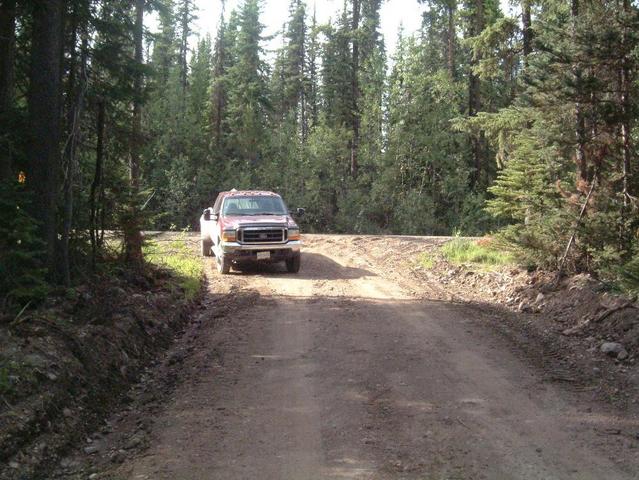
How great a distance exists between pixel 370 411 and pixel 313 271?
1025 centimetres

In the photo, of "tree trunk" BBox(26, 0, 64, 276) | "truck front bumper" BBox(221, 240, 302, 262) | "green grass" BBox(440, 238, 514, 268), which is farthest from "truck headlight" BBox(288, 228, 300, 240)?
"tree trunk" BBox(26, 0, 64, 276)

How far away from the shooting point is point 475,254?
15.8 metres

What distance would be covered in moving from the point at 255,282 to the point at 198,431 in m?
8.68

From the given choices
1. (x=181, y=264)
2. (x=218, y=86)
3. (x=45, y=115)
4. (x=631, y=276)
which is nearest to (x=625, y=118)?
(x=631, y=276)

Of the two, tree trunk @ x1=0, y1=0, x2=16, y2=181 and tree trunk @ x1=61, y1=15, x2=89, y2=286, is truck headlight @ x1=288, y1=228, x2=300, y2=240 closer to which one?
tree trunk @ x1=61, y1=15, x2=89, y2=286

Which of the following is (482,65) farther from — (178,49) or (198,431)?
(178,49)

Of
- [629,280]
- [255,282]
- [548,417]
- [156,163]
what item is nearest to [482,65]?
[255,282]

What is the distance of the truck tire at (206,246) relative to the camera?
18297mm

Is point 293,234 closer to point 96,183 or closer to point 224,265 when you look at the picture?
point 224,265

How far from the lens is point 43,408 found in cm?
494

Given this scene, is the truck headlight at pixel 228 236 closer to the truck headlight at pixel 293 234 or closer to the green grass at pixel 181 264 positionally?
the green grass at pixel 181 264

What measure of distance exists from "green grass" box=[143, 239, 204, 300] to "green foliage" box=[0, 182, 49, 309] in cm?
376

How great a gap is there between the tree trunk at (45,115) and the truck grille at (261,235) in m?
6.67

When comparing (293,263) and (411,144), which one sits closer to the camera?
(293,263)
